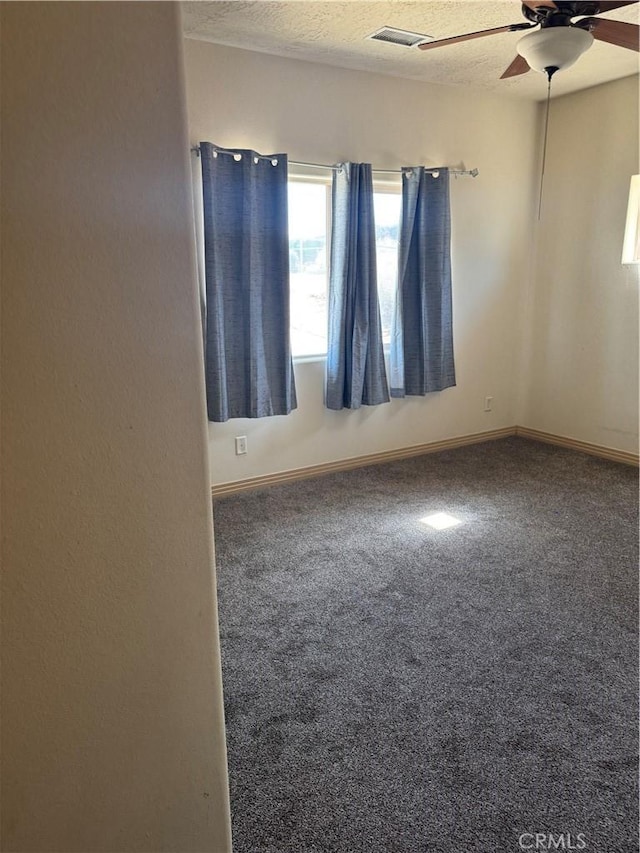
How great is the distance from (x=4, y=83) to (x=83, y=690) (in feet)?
2.50

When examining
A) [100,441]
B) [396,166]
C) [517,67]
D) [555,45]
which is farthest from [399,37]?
[100,441]

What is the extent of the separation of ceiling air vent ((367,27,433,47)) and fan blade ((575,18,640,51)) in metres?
1.13

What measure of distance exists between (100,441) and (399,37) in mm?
3417

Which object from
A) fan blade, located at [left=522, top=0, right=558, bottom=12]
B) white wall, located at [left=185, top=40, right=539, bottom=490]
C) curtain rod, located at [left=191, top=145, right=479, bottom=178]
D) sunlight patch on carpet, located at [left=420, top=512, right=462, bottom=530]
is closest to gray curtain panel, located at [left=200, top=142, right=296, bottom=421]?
curtain rod, located at [left=191, top=145, right=479, bottom=178]

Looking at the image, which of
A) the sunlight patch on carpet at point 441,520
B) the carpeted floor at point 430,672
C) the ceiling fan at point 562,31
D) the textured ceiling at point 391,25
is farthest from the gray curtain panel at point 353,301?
the ceiling fan at point 562,31

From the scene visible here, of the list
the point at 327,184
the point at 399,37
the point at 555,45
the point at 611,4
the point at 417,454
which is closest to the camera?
the point at 611,4

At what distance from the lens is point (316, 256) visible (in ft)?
12.9

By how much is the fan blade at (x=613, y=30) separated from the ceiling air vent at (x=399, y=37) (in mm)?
1128

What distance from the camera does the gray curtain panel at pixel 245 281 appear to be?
336 cm

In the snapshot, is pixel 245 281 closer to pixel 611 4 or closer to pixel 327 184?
pixel 327 184

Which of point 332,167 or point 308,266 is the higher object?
point 332,167

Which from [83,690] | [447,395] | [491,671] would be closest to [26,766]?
[83,690]

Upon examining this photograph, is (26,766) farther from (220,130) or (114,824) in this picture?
(220,130)

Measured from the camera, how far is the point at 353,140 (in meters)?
3.86
